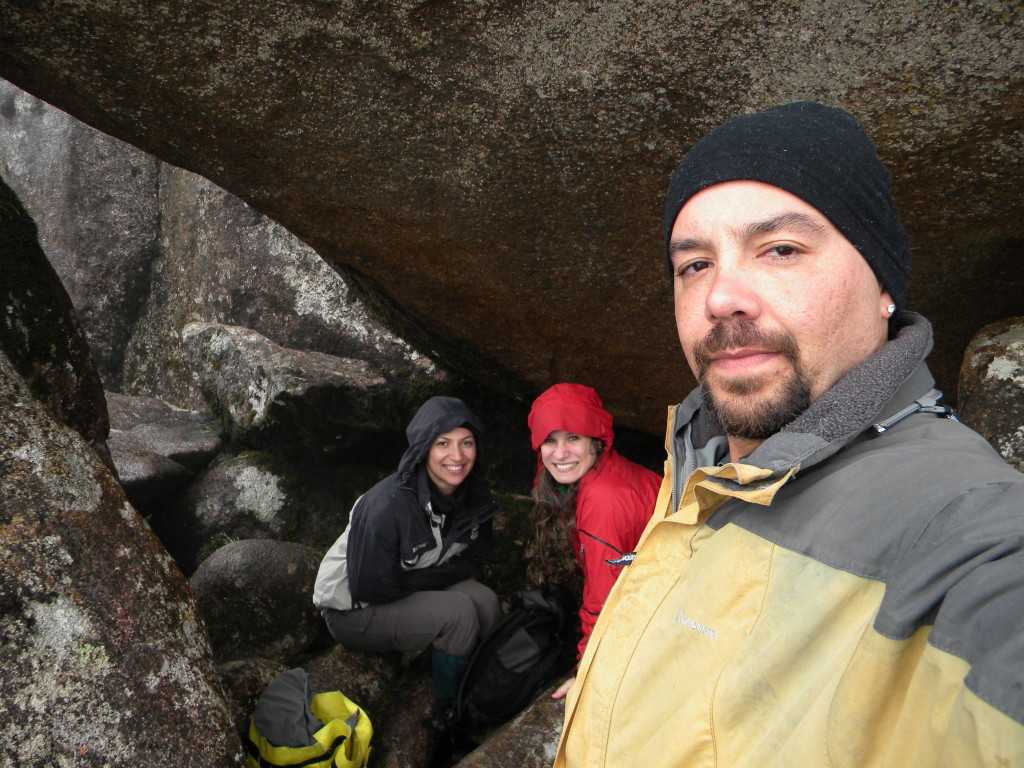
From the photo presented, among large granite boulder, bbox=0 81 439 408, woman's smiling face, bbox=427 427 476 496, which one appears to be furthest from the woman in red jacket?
large granite boulder, bbox=0 81 439 408

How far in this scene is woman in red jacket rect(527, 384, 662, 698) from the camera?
4227 millimetres

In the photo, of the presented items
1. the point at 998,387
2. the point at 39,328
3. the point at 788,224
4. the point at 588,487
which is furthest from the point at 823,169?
the point at 39,328

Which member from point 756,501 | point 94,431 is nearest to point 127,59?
point 94,431

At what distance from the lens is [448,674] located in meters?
4.80

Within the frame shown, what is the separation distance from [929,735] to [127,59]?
367cm

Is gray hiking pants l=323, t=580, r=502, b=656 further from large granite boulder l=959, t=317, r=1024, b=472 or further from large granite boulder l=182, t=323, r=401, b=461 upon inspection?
large granite boulder l=959, t=317, r=1024, b=472

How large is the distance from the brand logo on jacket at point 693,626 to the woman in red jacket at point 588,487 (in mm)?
2747

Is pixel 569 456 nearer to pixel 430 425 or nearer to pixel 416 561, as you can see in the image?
pixel 430 425

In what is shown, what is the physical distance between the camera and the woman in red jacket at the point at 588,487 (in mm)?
4227

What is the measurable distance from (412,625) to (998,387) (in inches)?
146

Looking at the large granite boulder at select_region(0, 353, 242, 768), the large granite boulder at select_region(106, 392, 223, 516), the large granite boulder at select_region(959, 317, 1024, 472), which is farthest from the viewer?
the large granite boulder at select_region(106, 392, 223, 516)

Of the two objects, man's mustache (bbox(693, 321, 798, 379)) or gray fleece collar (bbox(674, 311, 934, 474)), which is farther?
man's mustache (bbox(693, 321, 798, 379))

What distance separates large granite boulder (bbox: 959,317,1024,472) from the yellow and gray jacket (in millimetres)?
2313

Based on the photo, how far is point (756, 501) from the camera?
4.47ft
